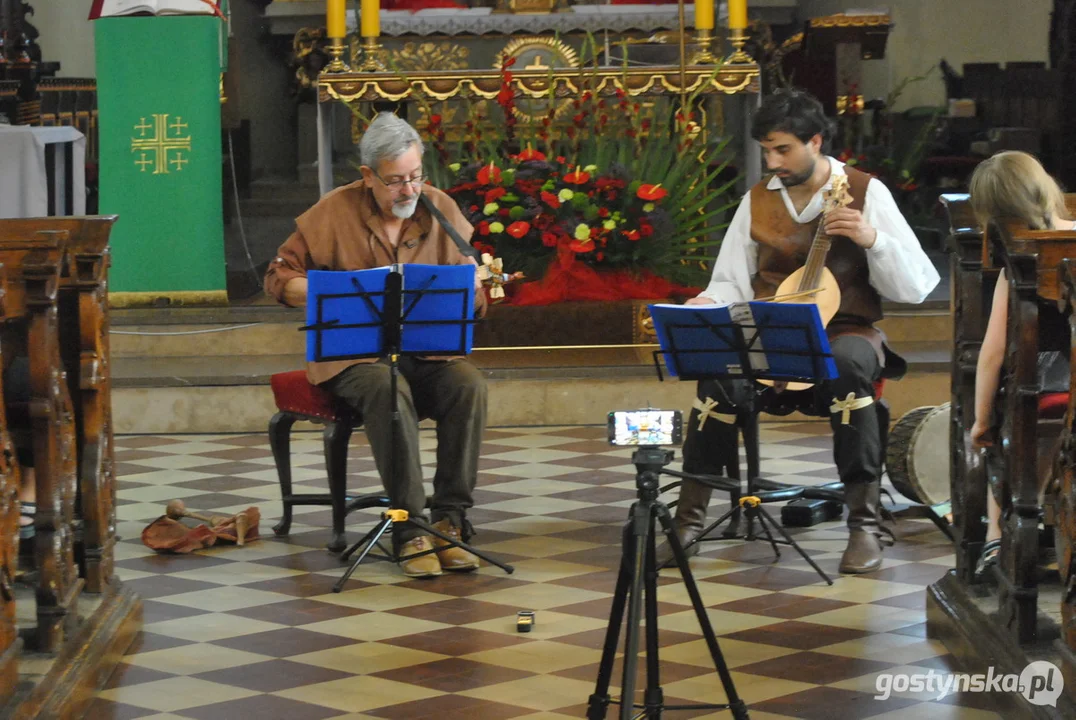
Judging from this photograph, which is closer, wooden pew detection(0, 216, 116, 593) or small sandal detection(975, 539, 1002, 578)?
small sandal detection(975, 539, 1002, 578)

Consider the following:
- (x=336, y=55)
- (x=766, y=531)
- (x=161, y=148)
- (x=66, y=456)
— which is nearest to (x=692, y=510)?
(x=766, y=531)

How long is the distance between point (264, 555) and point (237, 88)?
8.10 m

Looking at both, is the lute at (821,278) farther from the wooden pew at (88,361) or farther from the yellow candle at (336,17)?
the yellow candle at (336,17)

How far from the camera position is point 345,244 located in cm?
544

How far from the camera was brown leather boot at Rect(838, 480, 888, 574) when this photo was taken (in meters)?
5.08

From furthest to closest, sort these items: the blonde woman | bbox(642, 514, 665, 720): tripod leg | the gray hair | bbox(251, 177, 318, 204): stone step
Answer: bbox(251, 177, 318, 204): stone step → the gray hair → the blonde woman → bbox(642, 514, 665, 720): tripod leg

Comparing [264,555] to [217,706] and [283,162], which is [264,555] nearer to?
[217,706]

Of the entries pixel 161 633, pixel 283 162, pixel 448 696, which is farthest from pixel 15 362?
pixel 283 162

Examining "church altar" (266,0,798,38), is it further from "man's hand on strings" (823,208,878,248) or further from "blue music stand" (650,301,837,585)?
"blue music stand" (650,301,837,585)

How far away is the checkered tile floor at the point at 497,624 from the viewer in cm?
392

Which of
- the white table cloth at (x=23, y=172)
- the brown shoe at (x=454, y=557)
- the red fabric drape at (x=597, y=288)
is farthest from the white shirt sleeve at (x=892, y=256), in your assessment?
the white table cloth at (x=23, y=172)

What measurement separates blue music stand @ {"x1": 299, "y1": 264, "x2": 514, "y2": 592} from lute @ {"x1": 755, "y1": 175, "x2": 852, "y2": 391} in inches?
38.3

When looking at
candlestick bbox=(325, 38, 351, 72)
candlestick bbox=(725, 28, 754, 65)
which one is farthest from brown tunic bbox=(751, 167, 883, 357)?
candlestick bbox=(325, 38, 351, 72)

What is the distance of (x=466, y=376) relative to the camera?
539 centimetres
